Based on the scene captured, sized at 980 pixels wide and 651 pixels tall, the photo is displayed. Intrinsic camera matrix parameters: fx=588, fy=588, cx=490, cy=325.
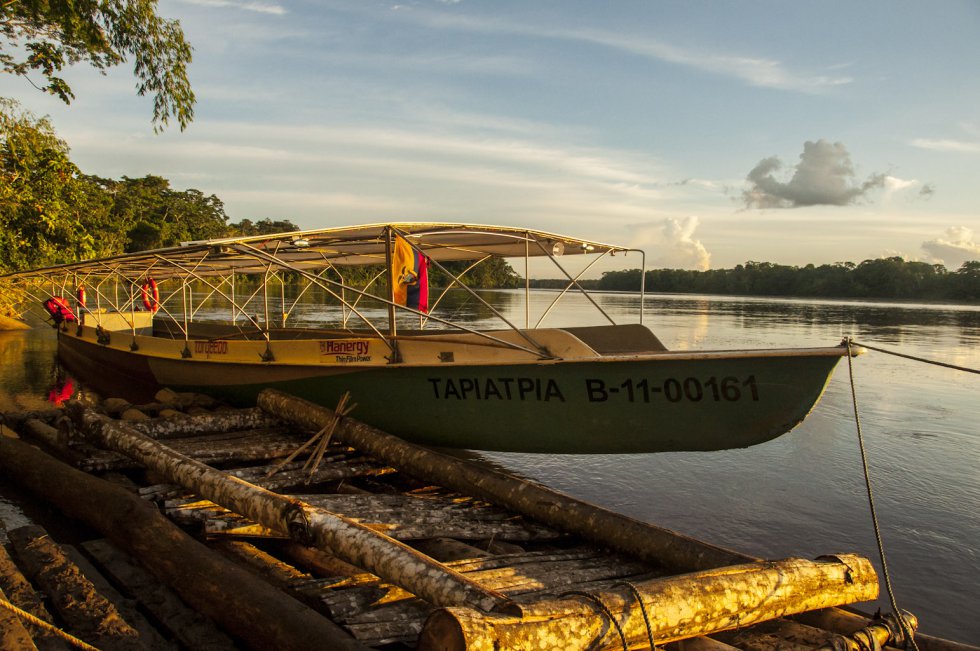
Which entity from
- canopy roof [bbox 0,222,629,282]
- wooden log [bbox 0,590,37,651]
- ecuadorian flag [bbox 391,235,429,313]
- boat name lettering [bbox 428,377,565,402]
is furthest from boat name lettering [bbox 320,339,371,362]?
wooden log [bbox 0,590,37,651]

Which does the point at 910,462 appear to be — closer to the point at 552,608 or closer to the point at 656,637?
the point at 656,637

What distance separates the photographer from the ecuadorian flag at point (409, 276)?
23.5 feet

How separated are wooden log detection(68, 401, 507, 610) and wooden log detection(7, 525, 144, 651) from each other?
1145 millimetres

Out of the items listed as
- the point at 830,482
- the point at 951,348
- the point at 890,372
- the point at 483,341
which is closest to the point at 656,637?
the point at 483,341

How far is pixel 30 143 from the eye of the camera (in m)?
17.6

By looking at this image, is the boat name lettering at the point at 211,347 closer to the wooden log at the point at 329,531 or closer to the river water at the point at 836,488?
the wooden log at the point at 329,531

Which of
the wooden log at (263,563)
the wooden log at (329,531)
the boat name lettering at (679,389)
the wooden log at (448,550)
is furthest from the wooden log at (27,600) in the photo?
the boat name lettering at (679,389)

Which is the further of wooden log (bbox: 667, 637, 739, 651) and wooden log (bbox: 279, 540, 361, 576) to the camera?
wooden log (bbox: 279, 540, 361, 576)

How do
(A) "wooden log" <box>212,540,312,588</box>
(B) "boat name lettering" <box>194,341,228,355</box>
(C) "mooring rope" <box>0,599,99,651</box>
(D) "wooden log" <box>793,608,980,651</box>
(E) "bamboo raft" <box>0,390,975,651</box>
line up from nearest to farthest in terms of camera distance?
(C) "mooring rope" <box>0,599,99,651</box> < (E) "bamboo raft" <box>0,390,975,651</box> < (D) "wooden log" <box>793,608,980,651</box> < (A) "wooden log" <box>212,540,312,588</box> < (B) "boat name lettering" <box>194,341,228,355</box>

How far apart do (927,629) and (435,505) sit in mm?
4251

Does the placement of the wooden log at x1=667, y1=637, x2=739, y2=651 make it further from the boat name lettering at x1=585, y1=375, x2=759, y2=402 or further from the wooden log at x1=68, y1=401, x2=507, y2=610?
the boat name lettering at x1=585, y1=375, x2=759, y2=402

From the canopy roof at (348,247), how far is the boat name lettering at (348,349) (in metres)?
1.24

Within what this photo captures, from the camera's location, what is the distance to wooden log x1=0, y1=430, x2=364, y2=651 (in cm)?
308

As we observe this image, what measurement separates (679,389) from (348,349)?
13.9 feet
